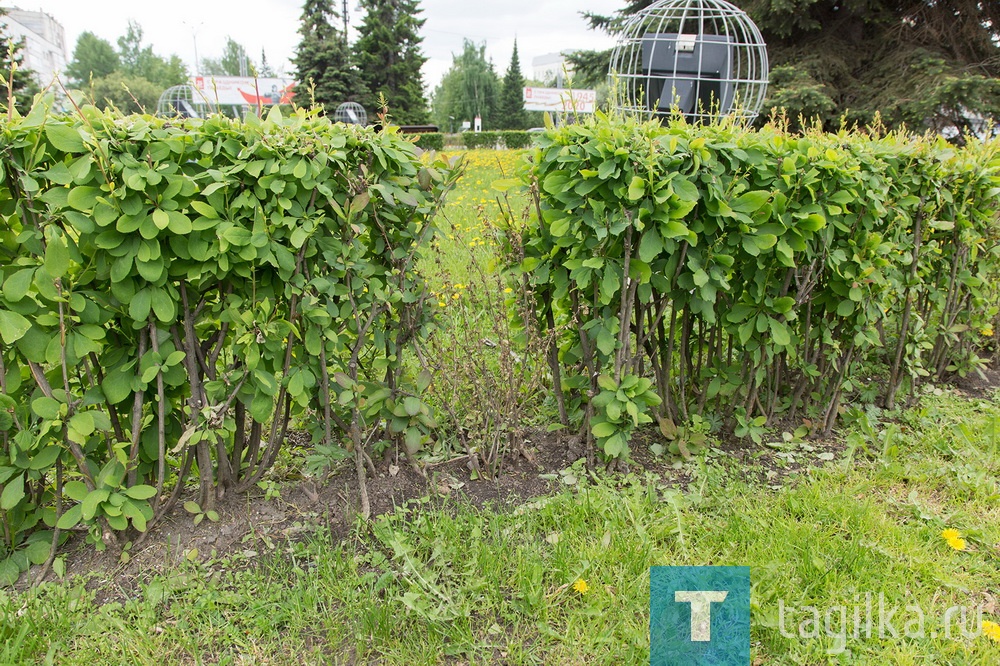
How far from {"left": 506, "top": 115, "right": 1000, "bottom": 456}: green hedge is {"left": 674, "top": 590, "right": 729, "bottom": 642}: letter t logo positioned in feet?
2.15

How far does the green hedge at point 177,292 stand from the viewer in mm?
1793

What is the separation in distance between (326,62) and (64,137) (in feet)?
119

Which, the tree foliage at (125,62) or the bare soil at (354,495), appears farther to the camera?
the tree foliage at (125,62)

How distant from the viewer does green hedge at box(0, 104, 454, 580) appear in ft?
5.88

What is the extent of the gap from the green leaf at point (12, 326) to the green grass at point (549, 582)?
82cm

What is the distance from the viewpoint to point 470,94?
216 feet

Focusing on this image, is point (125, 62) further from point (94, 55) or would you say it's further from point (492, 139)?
point (492, 139)

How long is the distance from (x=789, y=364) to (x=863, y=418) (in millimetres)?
440

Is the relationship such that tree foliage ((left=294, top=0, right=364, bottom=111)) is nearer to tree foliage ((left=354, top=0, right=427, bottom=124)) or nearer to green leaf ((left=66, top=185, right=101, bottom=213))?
tree foliage ((left=354, top=0, right=427, bottom=124))

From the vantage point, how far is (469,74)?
6600cm

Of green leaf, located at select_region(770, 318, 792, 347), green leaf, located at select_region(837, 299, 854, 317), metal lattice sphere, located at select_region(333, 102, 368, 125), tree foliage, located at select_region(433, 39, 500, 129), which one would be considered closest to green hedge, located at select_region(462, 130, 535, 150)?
metal lattice sphere, located at select_region(333, 102, 368, 125)

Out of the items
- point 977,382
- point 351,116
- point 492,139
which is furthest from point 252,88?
point 492,139

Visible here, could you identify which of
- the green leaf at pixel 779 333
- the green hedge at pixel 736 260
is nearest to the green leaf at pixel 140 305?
the green hedge at pixel 736 260

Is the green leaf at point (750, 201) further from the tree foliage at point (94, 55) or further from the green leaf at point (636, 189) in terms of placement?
the tree foliage at point (94, 55)
